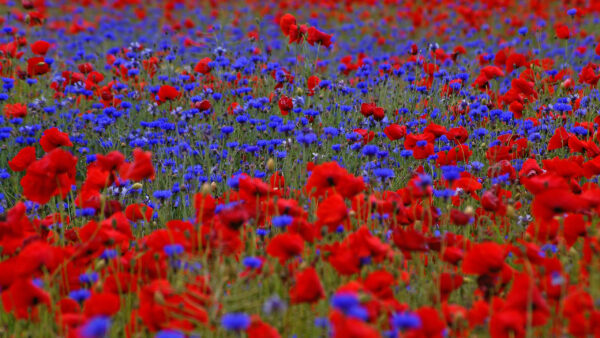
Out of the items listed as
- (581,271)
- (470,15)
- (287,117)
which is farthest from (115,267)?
(470,15)

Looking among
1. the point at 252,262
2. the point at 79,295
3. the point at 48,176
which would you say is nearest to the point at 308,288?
the point at 252,262

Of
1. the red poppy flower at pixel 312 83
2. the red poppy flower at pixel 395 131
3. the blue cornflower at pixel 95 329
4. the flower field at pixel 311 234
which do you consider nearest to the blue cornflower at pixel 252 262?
the flower field at pixel 311 234

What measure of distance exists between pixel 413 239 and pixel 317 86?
2.62 meters

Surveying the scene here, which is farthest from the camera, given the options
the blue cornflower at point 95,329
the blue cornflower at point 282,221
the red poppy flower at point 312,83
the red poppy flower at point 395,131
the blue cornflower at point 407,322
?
the red poppy flower at point 312,83

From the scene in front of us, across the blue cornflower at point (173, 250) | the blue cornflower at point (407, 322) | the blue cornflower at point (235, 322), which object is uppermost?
the blue cornflower at point (407, 322)

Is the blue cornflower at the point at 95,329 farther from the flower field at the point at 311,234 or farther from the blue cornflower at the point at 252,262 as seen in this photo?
the blue cornflower at the point at 252,262

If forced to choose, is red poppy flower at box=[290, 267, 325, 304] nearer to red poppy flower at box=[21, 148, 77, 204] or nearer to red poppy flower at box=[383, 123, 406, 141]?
red poppy flower at box=[21, 148, 77, 204]

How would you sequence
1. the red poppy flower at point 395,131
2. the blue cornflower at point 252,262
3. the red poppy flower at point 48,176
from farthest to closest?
the red poppy flower at point 395,131, the red poppy flower at point 48,176, the blue cornflower at point 252,262

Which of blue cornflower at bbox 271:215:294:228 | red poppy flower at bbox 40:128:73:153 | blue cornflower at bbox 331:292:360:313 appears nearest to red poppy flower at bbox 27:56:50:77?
red poppy flower at bbox 40:128:73:153

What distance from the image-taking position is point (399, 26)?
9773 millimetres

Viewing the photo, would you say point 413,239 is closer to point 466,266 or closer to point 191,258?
point 466,266

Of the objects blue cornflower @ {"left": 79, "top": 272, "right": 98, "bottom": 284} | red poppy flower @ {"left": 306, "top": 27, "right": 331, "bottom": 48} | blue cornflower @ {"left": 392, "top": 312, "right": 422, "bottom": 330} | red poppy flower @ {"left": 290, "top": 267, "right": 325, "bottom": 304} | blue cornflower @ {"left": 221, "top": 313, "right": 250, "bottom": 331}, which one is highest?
red poppy flower @ {"left": 306, "top": 27, "right": 331, "bottom": 48}

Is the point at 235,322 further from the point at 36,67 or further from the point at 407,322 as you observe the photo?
the point at 36,67

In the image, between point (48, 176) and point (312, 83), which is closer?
point (48, 176)
